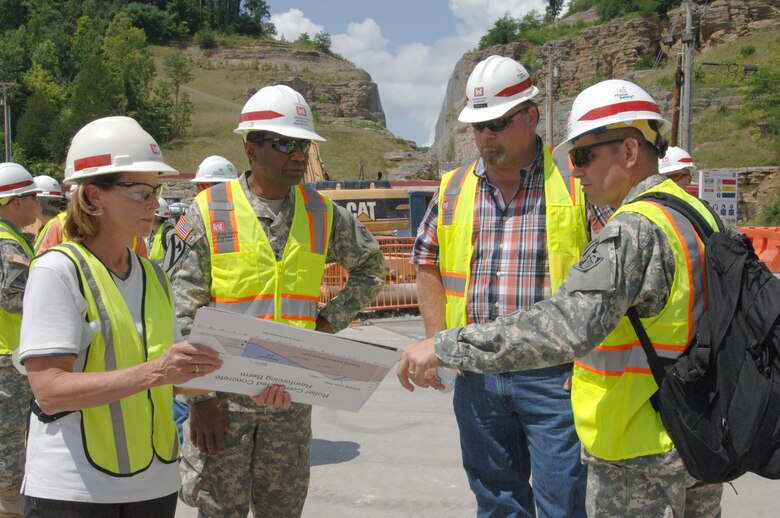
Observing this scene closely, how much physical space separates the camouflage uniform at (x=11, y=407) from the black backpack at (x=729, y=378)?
3.78 m

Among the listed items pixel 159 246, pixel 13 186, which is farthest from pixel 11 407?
pixel 159 246

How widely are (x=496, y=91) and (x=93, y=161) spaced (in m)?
1.74

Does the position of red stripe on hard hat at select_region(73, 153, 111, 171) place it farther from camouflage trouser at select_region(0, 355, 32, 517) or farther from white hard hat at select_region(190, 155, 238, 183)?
white hard hat at select_region(190, 155, 238, 183)

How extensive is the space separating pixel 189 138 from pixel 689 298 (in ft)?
223

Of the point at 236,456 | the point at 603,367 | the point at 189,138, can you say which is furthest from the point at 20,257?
the point at 189,138

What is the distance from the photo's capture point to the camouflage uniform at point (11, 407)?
14.6ft

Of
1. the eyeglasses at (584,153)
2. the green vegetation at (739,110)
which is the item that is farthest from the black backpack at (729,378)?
the green vegetation at (739,110)

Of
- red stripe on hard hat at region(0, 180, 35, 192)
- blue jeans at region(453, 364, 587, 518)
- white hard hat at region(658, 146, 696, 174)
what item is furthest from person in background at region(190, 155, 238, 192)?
blue jeans at region(453, 364, 587, 518)

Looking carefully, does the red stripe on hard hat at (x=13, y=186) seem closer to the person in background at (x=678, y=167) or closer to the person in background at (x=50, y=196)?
the person in background at (x=50, y=196)

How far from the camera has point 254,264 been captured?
10.5ft

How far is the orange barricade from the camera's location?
16672 millimetres

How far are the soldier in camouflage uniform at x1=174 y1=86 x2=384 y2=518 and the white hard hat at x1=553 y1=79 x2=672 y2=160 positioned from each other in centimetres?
129

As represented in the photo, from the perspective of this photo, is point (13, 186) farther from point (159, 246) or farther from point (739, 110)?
point (739, 110)

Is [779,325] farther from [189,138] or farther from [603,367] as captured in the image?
[189,138]
